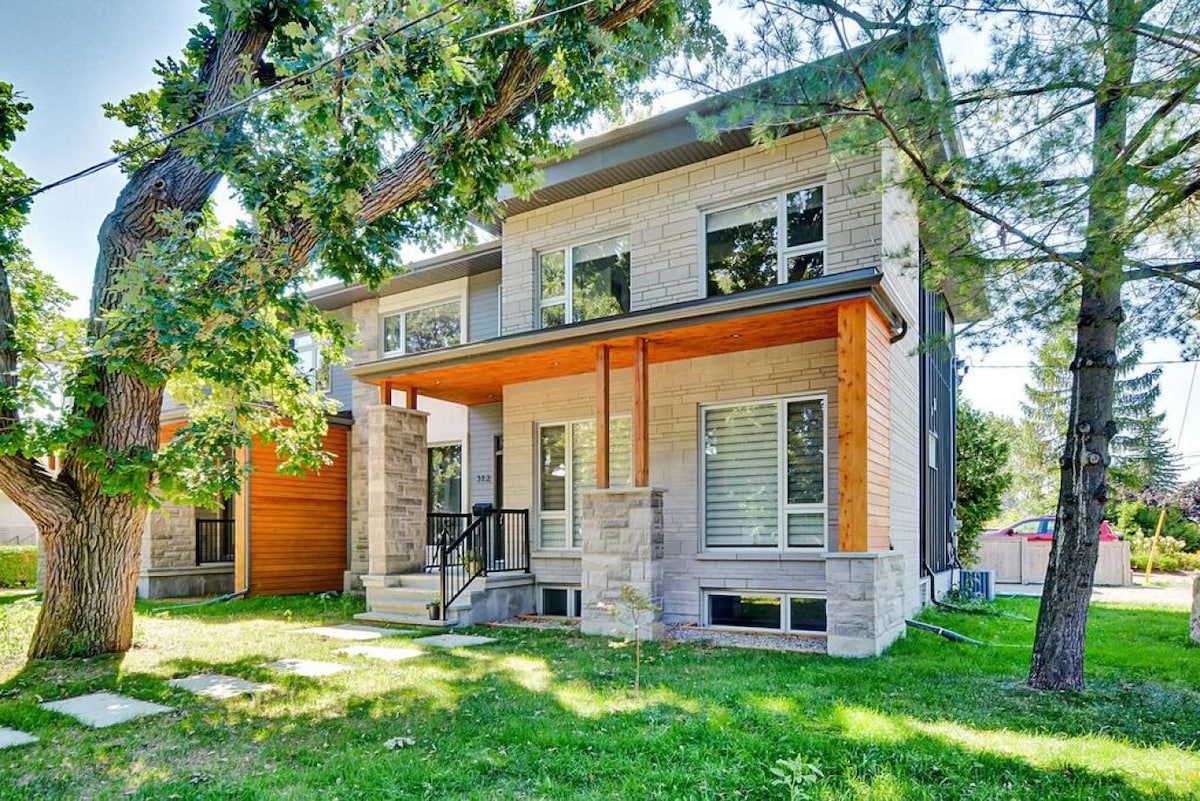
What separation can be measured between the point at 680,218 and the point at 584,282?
1.68 m

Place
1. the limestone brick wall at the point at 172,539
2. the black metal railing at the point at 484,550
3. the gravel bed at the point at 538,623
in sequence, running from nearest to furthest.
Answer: the gravel bed at the point at 538,623 < the black metal railing at the point at 484,550 < the limestone brick wall at the point at 172,539

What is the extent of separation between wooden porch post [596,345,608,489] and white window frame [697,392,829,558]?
54.1 inches

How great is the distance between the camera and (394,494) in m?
9.85

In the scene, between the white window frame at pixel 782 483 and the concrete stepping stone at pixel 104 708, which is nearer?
the concrete stepping stone at pixel 104 708

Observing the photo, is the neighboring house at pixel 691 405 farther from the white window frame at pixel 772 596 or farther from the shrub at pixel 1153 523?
the shrub at pixel 1153 523

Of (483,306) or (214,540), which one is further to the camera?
(214,540)

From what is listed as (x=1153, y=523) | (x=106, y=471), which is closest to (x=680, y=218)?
(x=106, y=471)

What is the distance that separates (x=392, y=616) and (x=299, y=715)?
4.65 m

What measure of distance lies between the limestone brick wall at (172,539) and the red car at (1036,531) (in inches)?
700

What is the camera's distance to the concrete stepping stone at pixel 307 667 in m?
6.11

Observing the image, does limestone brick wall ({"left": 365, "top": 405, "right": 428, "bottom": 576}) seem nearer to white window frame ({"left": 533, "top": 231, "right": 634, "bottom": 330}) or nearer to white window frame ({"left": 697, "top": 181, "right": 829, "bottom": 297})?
white window frame ({"left": 533, "top": 231, "right": 634, "bottom": 330})

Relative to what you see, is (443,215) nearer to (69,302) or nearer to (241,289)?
(241,289)

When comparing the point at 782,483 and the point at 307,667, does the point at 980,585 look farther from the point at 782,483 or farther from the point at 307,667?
the point at 307,667

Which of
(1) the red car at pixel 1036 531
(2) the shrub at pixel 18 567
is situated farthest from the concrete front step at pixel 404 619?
(1) the red car at pixel 1036 531
